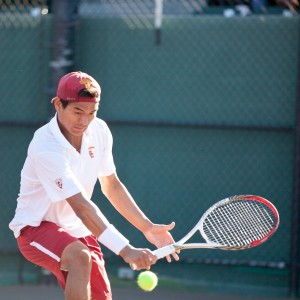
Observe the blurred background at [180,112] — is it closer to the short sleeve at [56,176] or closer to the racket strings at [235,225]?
the racket strings at [235,225]

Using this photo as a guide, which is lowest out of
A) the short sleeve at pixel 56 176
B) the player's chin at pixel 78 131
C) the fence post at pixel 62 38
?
the short sleeve at pixel 56 176

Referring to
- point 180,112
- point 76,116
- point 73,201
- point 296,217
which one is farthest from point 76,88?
point 296,217

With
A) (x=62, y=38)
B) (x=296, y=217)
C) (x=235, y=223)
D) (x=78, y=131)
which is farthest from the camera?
(x=62, y=38)

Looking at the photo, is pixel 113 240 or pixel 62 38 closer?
pixel 113 240

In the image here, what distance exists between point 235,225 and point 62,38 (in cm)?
265

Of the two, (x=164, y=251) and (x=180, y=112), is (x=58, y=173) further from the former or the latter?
(x=180, y=112)

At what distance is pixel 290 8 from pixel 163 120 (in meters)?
1.37

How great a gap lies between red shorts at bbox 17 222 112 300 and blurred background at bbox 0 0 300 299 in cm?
225

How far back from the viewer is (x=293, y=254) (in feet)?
21.3

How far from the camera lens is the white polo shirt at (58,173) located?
13.7 feet

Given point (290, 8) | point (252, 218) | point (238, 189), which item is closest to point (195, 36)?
point (290, 8)

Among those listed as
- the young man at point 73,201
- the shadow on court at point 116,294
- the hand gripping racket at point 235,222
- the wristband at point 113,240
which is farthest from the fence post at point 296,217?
the wristband at point 113,240

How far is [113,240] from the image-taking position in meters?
4.02

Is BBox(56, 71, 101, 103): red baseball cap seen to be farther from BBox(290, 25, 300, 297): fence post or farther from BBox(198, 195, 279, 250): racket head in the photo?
BBox(290, 25, 300, 297): fence post
